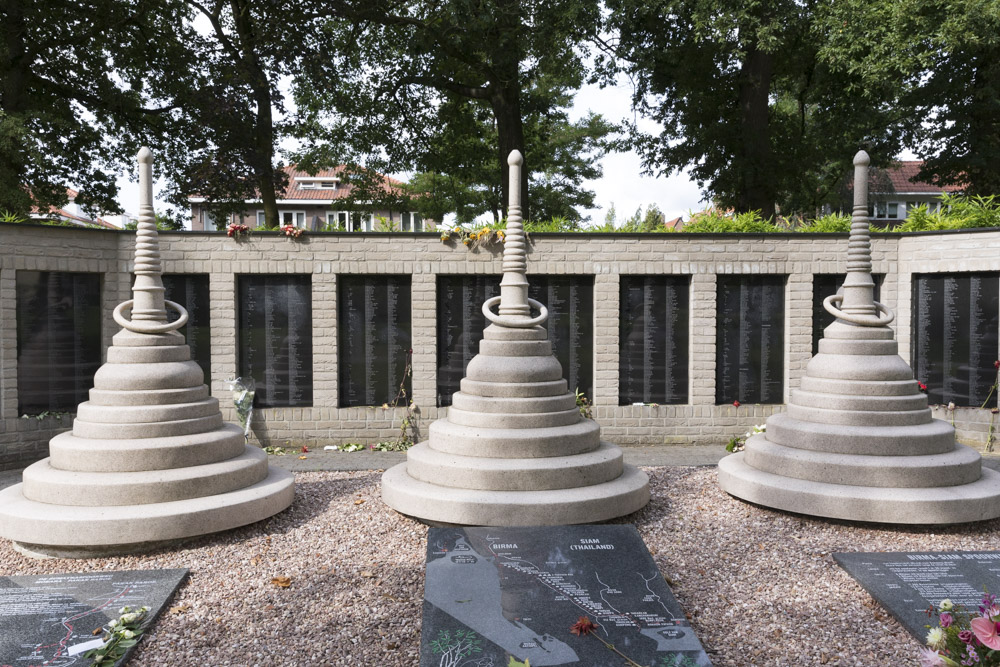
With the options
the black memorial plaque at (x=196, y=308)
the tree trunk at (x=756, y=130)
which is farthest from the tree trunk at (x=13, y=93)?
the tree trunk at (x=756, y=130)

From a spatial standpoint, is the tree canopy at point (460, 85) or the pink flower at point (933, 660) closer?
the pink flower at point (933, 660)

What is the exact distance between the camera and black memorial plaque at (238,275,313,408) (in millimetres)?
10453

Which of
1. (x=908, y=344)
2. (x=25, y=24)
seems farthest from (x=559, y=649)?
(x=25, y=24)

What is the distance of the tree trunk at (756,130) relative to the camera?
688 inches

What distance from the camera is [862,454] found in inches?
253

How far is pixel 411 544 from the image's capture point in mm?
5750

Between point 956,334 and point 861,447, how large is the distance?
5.49 m

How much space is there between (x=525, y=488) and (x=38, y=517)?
163 inches

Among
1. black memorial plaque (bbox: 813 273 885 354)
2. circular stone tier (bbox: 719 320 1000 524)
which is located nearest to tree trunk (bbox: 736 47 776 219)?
black memorial plaque (bbox: 813 273 885 354)

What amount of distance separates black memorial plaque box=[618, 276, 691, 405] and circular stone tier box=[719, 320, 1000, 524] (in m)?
3.56

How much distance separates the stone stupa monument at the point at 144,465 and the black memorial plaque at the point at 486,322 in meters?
4.31

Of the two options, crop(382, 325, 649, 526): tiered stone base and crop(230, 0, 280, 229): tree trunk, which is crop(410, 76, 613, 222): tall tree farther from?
crop(382, 325, 649, 526): tiered stone base

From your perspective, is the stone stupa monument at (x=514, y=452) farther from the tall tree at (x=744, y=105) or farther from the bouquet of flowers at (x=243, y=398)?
the tall tree at (x=744, y=105)

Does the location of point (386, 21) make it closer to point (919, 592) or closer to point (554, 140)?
point (554, 140)
